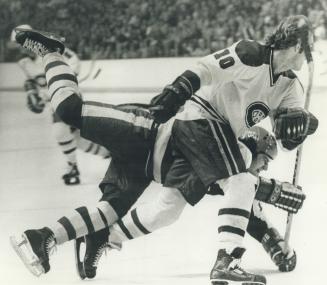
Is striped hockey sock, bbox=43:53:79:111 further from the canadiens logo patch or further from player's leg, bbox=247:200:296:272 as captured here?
player's leg, bbox=247:200:296:272

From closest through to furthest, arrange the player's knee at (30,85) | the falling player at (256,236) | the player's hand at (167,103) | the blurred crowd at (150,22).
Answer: the player's hand at (167,103)
the falling player at (256,236)
the blurred crowd at (150,22)
the player's knee at (30,85)

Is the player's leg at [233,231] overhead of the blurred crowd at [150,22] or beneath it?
beneath

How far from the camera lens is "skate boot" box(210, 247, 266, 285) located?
1.68m

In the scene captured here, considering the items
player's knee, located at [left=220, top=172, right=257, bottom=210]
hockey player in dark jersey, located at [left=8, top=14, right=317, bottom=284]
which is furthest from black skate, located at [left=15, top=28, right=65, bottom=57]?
player's knee, located at [left=220, top=172, right=257, bottom=210]

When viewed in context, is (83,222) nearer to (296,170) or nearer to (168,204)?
(168,204)

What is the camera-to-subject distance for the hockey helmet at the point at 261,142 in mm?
1866

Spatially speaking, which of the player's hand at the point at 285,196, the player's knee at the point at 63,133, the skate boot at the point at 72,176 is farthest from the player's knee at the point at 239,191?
the player's knee at the point at 63,133

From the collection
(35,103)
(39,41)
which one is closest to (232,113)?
(39,41)

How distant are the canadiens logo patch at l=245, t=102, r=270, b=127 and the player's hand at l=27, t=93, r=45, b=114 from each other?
108 centimetres

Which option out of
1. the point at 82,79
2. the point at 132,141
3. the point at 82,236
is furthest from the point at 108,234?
the point at 82,79

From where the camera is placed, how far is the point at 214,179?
1720mm

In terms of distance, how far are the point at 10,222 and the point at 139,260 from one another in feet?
1.46

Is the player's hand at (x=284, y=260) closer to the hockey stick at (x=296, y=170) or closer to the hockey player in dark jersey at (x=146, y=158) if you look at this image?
the hockey stick at (x=296, y=170)

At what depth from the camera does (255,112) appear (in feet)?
5.84
